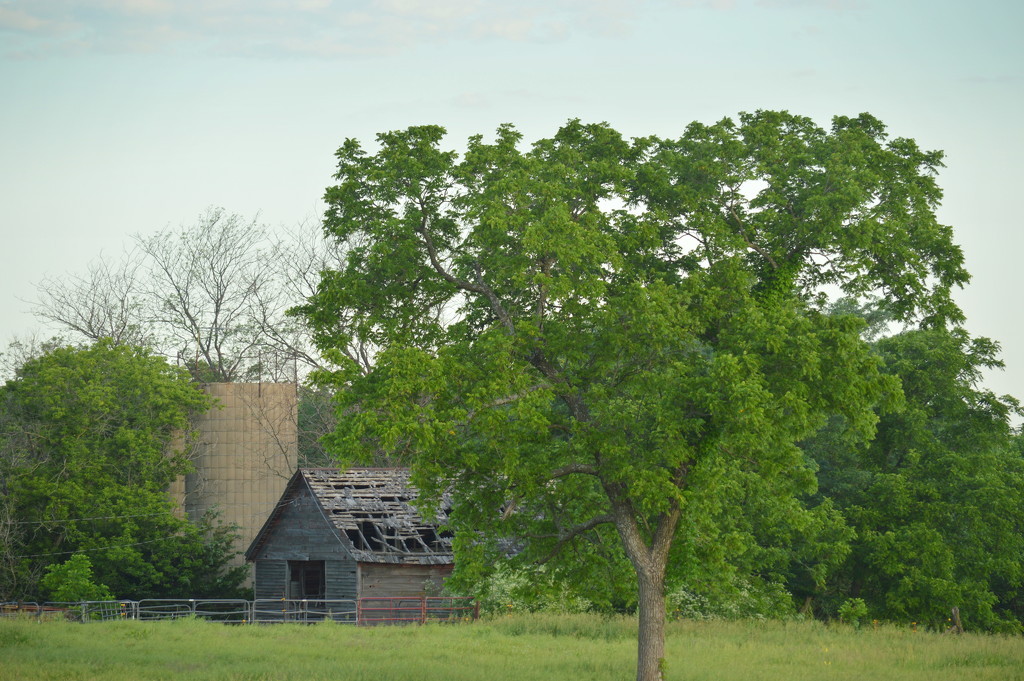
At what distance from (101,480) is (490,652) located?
23.2 metres

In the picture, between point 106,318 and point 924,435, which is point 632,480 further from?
point 106,318

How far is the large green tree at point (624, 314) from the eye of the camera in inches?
765

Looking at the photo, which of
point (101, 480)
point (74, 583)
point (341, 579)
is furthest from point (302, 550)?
point (101, 480)

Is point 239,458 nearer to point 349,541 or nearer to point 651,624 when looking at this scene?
point 349,541

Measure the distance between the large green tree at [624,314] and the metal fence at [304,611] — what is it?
16.1 metres

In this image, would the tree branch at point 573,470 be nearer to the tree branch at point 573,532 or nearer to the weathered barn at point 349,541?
the tree branch at point 573,532

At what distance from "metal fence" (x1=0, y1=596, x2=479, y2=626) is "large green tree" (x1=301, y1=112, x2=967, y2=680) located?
52.8 ft

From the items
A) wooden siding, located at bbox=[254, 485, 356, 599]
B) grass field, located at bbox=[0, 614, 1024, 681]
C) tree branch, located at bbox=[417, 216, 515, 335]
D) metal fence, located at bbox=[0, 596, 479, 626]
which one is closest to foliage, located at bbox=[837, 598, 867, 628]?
grass field, located at bbox=[0, 614, 1024, 681]

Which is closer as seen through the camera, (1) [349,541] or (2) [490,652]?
(2) [490,652]

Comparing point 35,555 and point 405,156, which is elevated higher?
point 405,156

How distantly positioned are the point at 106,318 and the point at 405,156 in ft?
138

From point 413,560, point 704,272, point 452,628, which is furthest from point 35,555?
point 704,272

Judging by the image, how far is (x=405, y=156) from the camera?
21250mm

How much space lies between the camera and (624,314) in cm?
2058
